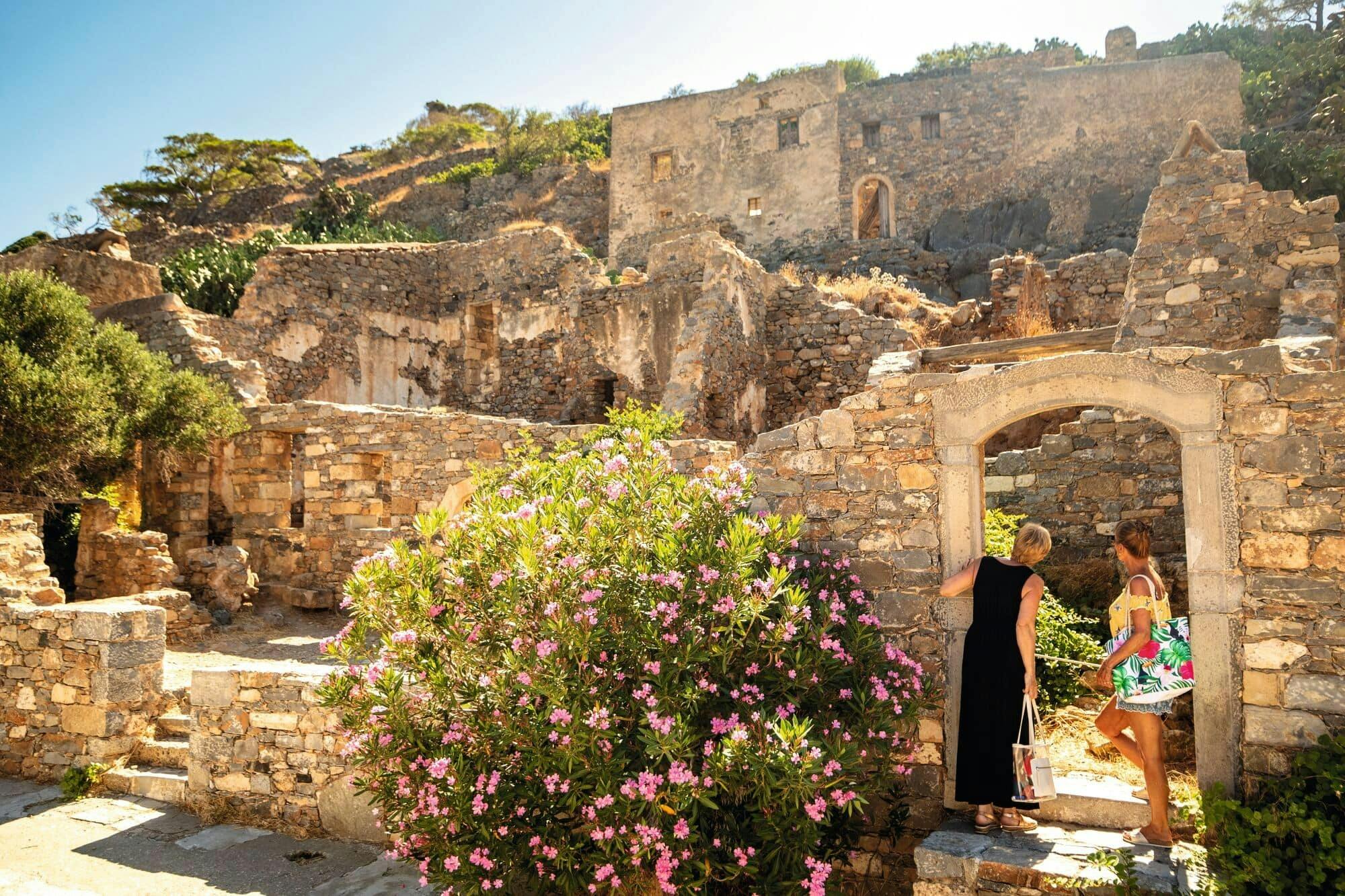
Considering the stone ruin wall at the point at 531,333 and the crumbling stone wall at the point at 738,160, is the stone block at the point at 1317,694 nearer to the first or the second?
the stone ruin wall at the point at 531,333

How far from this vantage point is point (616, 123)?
99.5 feet

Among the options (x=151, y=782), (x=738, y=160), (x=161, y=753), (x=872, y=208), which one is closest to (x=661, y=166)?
(x=738, y=160)

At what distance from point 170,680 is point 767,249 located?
71.3 ft

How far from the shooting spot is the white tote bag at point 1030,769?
4910 mm

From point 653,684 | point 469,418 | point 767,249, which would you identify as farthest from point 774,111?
point 653,684

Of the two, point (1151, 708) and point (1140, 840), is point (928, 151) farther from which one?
point (1140, 840)

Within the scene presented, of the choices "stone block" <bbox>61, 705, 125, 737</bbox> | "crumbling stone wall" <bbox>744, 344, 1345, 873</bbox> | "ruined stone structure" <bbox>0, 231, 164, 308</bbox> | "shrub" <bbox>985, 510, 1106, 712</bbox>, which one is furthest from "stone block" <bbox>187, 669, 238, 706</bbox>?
"ruined stone structure" <bbox>0, 231, 164, 308</bbox>

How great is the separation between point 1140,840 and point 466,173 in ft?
108

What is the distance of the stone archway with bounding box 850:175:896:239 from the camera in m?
26.5

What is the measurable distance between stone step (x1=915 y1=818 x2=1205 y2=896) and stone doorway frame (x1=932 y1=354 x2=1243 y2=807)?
549 mm

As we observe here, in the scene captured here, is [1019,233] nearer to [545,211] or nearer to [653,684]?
[545,211]

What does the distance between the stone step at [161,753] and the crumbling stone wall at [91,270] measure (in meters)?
10.9

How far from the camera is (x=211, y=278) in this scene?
16.9 meters

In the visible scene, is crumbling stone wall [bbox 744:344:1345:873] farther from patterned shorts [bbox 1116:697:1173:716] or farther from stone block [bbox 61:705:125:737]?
stone block [bbox 61:705:125:737]
